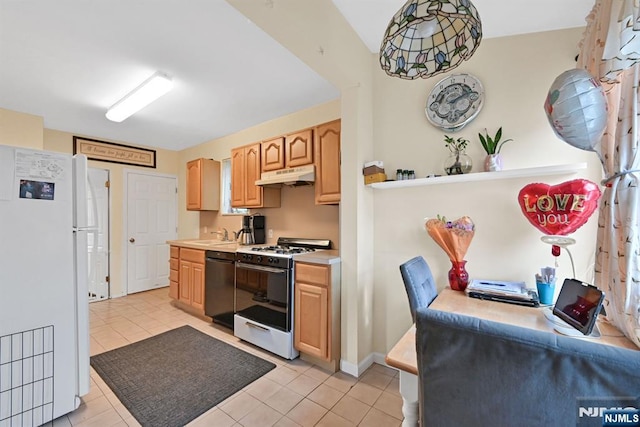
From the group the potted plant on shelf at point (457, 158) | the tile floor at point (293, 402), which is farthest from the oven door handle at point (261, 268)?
the potted plant on shelf at point (457, 158)

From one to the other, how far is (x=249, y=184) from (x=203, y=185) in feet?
3.81

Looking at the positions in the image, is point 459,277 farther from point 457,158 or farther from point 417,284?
point 457,158

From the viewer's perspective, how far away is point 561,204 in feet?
4.75

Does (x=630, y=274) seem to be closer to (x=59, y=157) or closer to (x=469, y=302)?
(x=469, y=302)

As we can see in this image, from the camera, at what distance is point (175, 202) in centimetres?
502

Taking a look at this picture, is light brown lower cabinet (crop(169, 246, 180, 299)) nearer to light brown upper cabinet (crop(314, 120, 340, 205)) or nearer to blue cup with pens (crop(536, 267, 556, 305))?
light brown upper cabinet (crop(314, 120, 340, 205))

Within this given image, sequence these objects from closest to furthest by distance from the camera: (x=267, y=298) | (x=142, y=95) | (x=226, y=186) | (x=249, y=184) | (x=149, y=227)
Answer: (x=267, y=298)
(x=142, y=95)
(x=249, y=184)
(x=226, y=186)
(x=149, y=227)

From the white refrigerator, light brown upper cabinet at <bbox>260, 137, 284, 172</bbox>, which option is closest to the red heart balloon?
light brown upper cabinet at <bbox>260, 137, 284, 172</bbox>

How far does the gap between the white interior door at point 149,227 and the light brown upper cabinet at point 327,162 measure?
143 inches

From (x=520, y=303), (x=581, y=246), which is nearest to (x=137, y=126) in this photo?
(x=520, y=303)

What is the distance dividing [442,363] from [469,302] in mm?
1051

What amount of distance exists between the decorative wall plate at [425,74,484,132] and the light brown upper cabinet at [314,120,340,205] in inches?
32.9

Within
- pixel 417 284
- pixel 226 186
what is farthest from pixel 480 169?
pixel 226 186

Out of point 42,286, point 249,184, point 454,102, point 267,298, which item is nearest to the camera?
point 42,286
